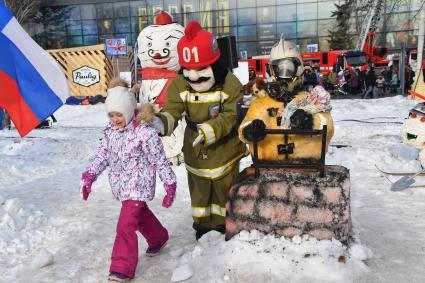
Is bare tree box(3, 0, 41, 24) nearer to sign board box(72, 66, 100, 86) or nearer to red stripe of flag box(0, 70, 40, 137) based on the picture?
sign board box(72, 66, 100, 86)

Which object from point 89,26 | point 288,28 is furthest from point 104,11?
point 288,28

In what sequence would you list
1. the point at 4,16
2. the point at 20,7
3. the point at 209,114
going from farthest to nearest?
the point at 20,7
the point at 4,16
the point at 209,114

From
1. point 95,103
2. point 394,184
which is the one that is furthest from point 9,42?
point 95,103

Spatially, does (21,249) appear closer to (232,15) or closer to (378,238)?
(378,238)

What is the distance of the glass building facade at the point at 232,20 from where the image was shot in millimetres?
28812

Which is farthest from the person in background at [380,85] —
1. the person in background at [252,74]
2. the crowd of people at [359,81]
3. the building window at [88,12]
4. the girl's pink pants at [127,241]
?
the building window at [88,12]

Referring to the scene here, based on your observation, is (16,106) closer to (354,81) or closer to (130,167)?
(130,167)

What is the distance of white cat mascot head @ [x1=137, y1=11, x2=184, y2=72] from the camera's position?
19.9ft

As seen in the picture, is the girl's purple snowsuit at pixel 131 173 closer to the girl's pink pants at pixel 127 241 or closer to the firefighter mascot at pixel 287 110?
the girl's pink pants at pixel 127 241

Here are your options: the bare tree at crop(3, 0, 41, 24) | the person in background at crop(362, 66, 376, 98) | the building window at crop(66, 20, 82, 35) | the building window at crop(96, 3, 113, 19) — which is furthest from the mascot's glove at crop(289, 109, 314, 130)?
the building window at crop(66, 20, 82, 35)

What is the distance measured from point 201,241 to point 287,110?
4.12 feet

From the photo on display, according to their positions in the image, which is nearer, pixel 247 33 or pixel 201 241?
pixel 201 241

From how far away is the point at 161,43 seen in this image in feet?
19.8

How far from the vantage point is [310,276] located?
107 inches
